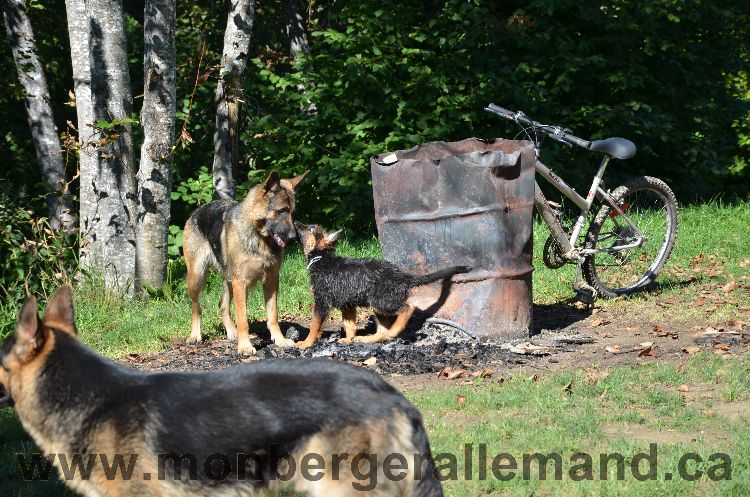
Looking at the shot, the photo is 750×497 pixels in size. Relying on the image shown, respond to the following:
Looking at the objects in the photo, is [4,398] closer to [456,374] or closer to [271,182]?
[456,374]

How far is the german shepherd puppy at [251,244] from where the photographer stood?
8875mm

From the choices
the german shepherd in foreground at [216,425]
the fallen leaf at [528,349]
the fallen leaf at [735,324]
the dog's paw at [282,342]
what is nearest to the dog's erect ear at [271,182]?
the dog's paw at [282,342]

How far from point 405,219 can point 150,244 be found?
4.05 metres

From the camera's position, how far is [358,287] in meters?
8.37

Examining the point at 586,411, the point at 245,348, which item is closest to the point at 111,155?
the point at 245,348

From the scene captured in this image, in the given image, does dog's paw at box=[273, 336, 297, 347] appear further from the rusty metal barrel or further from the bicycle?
the bicycle

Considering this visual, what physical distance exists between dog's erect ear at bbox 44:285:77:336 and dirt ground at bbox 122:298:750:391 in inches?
145

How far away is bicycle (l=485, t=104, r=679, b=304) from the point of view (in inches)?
377

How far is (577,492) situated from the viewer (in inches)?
191

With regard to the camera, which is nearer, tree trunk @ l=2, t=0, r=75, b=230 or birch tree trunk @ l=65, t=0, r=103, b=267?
birch tree trunk @ l=65, t=0, r=103, b=267

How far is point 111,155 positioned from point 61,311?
741 centimetres

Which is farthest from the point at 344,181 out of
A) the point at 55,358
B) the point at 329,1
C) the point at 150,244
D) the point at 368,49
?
the point at 55,358

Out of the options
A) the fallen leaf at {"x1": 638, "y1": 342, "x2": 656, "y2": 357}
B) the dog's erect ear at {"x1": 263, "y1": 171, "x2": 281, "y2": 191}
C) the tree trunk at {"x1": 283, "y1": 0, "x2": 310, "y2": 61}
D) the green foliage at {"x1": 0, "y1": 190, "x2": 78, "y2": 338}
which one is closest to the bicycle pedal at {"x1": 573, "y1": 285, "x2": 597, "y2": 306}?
the fallen leaf at {"x1": 638, "y1": 342, "x2": 656, "y2": 357}

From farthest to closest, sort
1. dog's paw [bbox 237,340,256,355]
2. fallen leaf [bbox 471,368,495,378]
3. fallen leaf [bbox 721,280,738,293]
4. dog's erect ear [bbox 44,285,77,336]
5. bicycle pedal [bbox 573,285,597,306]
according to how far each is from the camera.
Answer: fallen leaf [bbox 721,280,738,293] → bicycle pedal [bbox 573,285,597,306] → dog's paw [bbox 237,340,256,355] → fallen leaf [bbox 471,368,495,378] → dog's erect ear [bbox 44,285,77,336]
